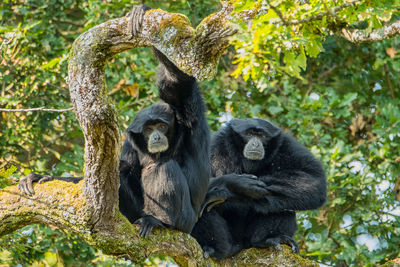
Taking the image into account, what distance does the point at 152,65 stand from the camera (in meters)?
11.0

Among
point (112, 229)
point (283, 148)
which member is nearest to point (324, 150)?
point (283, 148)

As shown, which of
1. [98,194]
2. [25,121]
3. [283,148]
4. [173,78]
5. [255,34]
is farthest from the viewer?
[25,121]

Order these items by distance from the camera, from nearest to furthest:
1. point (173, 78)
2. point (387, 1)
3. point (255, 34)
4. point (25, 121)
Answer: point (255, 34)
point (387, 1)
point (173, 78)
point (25, 121)

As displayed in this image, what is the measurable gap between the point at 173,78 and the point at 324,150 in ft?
15.3

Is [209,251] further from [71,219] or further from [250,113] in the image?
[250,113]

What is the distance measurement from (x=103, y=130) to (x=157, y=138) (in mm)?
2162

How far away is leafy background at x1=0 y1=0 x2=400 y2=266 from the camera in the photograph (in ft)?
33.2

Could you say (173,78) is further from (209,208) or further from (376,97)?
(376,97)

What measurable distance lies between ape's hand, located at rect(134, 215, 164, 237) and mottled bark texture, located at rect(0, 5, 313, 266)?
3.4 inches

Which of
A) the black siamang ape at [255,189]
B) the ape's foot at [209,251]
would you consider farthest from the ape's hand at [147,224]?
the black siamang ape at [255,189]

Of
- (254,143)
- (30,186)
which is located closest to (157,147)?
(30,186)

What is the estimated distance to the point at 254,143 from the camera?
8695mm

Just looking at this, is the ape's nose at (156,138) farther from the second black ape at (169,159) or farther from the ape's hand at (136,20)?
the ape's hand at (136,20)

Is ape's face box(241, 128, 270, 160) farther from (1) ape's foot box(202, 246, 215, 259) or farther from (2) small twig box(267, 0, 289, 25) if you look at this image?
(2) small twig box(267, 0, 289, 25)
